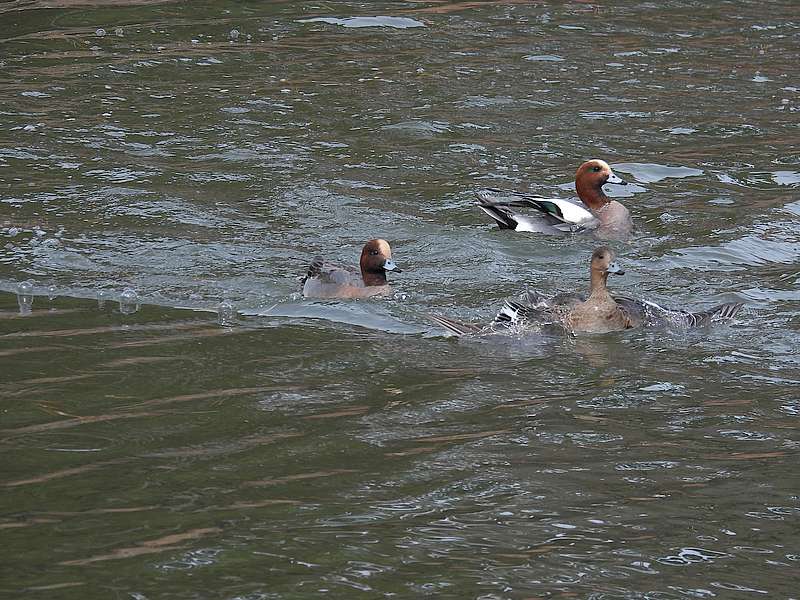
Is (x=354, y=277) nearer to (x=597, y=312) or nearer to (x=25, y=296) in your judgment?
(x=597, y=312)

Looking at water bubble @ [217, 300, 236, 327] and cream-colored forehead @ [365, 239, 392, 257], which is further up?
cream-colored forehead @ [365, 239, 392, 257]

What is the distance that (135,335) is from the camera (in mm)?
8297

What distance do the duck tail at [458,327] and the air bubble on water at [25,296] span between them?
2521 mm

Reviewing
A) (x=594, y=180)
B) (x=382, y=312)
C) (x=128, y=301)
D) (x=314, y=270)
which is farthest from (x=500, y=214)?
(x=128, y=301)

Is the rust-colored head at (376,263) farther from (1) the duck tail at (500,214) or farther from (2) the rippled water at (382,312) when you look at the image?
(1) the duck tail at (500,214)

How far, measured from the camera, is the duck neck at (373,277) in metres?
9.59

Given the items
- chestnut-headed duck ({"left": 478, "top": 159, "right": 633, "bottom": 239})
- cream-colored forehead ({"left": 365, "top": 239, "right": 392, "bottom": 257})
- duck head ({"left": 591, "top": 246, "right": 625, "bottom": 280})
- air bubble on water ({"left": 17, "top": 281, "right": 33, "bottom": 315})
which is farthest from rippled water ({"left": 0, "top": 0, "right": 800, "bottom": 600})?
duck head ({"left": 591, "top": 246, "right": 625, "bottom": 280})

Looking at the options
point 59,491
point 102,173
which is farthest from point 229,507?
point 102,173

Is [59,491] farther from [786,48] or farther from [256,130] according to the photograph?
[786,48]

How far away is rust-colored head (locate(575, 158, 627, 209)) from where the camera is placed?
38.6ft

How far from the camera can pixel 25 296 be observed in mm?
9109

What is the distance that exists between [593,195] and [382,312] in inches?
128

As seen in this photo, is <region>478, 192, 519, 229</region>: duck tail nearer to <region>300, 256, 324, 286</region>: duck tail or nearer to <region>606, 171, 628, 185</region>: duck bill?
<region>606, 171, 628, 185</region>: duck bill

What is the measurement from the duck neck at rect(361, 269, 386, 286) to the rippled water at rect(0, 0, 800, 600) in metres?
0.24
